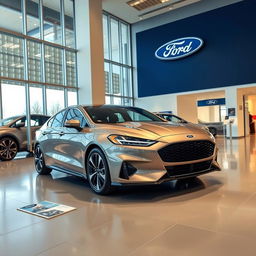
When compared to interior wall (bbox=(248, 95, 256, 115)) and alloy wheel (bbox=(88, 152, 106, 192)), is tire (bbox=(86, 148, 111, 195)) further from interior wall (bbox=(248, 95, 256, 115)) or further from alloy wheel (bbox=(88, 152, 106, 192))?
interior wall (bbox=(248, 95, 256, 115))

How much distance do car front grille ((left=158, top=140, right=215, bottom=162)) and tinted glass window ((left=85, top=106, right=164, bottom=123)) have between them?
1017 mm

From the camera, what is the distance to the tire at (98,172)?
3.27 metres

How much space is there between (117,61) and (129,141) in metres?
12.9

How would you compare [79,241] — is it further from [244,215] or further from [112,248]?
[244,215]

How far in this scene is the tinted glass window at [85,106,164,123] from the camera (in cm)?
389

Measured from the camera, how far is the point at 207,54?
13633 mm

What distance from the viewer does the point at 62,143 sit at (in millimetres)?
4195

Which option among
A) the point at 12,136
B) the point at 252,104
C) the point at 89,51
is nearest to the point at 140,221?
the point at 12,136

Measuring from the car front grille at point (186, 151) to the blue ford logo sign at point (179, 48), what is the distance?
11357 mm

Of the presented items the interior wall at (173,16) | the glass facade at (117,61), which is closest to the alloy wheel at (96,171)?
the glass facade at (117,61)

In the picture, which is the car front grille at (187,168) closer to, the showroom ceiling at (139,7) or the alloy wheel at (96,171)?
the alloy wheel at (96,171)

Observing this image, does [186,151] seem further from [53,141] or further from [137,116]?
[53,141]

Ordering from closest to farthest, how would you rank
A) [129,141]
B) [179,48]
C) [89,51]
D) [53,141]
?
[129,141] < [53,141] < [89,51] < [179,48]

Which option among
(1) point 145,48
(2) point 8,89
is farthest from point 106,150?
(1) point 145,48
